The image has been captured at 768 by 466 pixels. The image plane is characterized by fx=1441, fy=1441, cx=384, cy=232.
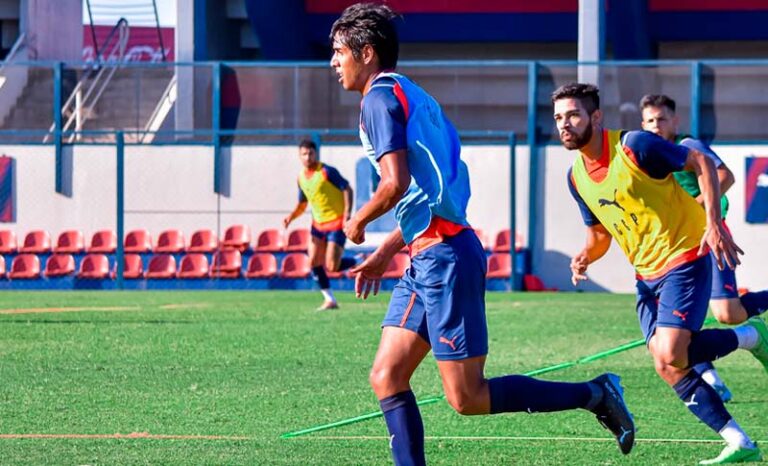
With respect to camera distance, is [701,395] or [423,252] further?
[701,395]

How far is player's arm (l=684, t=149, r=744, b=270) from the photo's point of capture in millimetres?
6727

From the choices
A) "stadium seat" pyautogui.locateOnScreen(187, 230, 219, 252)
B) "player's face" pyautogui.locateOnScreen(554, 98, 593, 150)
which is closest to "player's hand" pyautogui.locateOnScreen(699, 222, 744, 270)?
"player's face" pyautogui.locateOnScreen(554, 98, 593, 150)

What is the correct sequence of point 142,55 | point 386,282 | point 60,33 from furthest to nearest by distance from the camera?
1. point 142,55
2. point 60,33
3. point 386,282

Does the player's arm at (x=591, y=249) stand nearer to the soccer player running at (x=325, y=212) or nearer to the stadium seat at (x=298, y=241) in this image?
the soccer player running at (x=325, y=212)

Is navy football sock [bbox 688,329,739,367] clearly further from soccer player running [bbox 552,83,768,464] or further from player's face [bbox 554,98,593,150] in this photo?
player's face [bbox 554,98,593,150]

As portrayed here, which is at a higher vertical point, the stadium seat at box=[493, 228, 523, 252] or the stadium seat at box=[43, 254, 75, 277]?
the stadium seat at box=[493, 228, 523, 252]

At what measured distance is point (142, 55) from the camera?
39781 millimetres

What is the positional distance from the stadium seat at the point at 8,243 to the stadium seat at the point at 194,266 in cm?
327

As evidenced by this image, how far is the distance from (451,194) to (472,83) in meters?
21.3

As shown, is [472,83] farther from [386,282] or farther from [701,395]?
[701,395]

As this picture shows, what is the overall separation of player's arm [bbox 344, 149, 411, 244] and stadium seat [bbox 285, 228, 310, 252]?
2077 cm

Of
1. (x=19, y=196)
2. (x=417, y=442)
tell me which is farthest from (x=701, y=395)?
(x=19, y=196)

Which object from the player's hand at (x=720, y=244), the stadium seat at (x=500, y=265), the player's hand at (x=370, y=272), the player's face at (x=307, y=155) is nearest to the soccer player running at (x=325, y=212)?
the player's face at (x=307, y=155)

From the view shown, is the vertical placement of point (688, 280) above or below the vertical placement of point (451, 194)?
below
